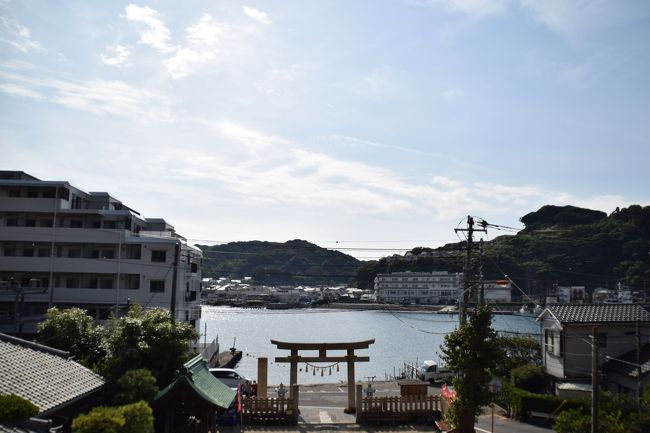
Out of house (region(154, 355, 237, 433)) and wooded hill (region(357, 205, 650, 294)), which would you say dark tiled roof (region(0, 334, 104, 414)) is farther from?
wooded hill (region(357, 205, 650, 294))

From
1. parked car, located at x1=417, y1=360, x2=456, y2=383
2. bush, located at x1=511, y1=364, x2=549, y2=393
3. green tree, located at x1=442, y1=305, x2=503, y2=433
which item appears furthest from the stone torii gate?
parked car, located at x1=417, y1=360, x2=456, y2=383

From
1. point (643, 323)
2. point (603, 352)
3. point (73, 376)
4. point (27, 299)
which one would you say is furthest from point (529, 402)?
point (27, 299)

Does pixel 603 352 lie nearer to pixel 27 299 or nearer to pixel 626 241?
pixel 27 299

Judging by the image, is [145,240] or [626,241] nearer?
[145,240]

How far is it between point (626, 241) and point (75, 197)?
147 m

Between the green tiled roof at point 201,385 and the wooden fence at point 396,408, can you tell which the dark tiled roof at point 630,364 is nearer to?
the wooden fence at point 396,408

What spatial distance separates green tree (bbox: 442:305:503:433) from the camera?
726 inches

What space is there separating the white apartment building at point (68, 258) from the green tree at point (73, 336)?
20.1m

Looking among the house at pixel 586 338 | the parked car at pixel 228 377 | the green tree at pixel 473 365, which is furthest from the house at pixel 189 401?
the house at pixel 586 338

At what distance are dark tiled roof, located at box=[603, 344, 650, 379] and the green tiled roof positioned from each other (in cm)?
1692

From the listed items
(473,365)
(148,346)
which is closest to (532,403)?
(473,365)

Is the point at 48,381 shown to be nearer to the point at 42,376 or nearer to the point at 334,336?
the point at 42,376

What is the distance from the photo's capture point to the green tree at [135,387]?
15664mm

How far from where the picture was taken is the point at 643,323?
91.3 ft
